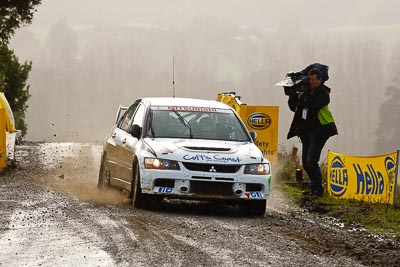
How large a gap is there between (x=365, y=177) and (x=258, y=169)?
9.32ft

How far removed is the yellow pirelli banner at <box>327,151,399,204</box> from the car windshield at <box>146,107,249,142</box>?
2.14 m

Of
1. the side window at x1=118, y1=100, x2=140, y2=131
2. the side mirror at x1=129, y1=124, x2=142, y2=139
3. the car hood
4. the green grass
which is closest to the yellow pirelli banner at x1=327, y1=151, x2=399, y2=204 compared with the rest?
the green grass

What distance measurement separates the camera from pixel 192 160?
46.3 ft

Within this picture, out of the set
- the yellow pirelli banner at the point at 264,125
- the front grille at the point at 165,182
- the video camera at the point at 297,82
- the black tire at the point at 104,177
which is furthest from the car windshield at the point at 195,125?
the yellow pirelli banner at the point at 264,125

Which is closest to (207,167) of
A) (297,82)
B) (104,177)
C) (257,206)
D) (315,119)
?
(257,206)

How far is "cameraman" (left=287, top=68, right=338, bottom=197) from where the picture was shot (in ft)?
55.2

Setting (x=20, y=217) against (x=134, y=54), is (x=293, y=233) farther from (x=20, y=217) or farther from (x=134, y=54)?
(x=134, y=54)

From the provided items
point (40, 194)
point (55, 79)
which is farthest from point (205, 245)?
point (55, 79)

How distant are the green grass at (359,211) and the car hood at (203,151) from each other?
54.8 inches

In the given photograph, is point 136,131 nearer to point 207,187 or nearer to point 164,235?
point 207,187

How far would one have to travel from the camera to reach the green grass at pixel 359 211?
13611mm

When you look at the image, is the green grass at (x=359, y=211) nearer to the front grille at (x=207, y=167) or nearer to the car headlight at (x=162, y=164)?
the front grille at (x=207, y=167)

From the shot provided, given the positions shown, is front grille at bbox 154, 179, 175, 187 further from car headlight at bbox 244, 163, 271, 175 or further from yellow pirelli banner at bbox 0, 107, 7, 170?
yellow pirelli banner at bbox 0, 107, 7, 170

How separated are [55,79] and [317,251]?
66.7 metres
